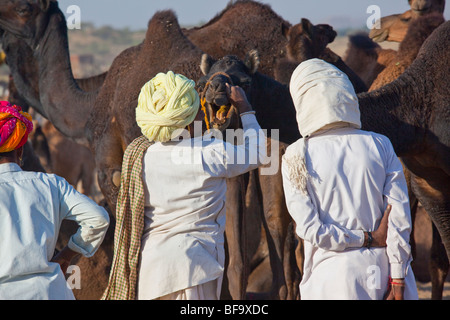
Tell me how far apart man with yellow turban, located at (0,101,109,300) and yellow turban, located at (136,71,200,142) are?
496mm

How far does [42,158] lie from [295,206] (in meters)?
8.88

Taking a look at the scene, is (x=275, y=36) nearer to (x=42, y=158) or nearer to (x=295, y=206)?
(x=295, y=206)

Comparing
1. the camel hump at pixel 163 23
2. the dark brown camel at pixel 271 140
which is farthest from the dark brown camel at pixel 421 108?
the camel hump at pixel 163 23

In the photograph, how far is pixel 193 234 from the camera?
354 centimetres

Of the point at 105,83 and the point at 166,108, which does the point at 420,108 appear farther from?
the point at 105,83

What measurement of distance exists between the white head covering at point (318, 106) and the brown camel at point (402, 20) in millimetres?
5053

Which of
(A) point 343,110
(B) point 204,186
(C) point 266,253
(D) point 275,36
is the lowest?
(C) point 266,253

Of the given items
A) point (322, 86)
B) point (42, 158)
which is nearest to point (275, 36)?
point (322, 86)

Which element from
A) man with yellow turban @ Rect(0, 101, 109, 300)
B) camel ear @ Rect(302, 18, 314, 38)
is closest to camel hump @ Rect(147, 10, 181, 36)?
camel ear @ Rect(302, 18, 314, 38)

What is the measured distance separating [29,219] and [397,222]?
163cm

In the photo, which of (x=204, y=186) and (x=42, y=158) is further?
(x=42, y=158)

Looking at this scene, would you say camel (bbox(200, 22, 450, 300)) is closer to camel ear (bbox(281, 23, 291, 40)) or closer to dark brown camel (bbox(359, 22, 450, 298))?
dark brown camel (bbox(359, 22, 450, 298))

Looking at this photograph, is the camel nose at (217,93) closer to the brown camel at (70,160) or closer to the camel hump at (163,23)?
the camel hump at (163,23)

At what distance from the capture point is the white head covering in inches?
132
